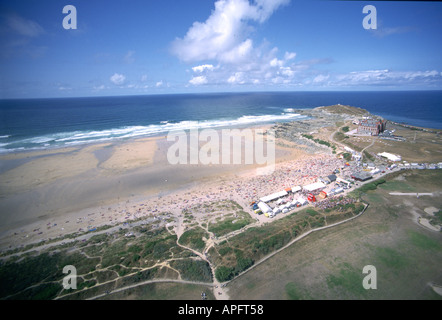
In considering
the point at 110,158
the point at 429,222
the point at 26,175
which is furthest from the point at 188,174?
the point at 429,222

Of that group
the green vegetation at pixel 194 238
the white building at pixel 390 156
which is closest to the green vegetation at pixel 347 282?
the green vegetation at pixel 194 238

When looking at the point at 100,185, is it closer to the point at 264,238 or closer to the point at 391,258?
the point at 264,238

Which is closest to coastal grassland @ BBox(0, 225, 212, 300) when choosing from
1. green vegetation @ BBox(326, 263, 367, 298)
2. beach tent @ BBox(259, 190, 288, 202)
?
green vegetation @ BBox(326, 263, 367, 298)

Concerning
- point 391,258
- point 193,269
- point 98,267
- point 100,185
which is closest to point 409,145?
point 391,258

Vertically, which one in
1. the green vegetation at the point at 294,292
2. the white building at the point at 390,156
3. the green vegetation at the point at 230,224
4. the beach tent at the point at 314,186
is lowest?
the green vegetation at the point at 294,292

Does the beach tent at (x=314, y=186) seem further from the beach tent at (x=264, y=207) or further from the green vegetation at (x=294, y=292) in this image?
the green vegetation at (x=294, y=292)

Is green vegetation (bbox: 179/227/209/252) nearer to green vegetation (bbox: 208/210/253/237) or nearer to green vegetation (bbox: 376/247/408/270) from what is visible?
green vegetation (bbox: 208/210/253/237)

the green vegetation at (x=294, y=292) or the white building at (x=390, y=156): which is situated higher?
the white building at (x=390, y=156)
